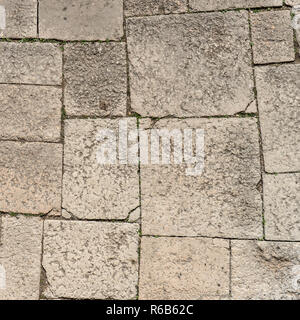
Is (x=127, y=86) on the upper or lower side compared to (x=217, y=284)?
upper

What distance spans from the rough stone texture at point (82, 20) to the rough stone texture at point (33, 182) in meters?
0.78

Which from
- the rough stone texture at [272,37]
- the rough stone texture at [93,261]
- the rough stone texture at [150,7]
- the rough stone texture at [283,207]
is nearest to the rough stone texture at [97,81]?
the rough stone texture at [150,7]

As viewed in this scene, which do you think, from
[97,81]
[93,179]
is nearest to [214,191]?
[93,179]

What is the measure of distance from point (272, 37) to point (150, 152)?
1.10m

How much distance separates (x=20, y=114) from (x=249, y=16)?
1653 millimetres

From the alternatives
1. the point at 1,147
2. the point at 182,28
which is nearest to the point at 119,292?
the point at 1,147

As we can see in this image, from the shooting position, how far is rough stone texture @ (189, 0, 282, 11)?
2.61 m

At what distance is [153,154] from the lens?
259 cm

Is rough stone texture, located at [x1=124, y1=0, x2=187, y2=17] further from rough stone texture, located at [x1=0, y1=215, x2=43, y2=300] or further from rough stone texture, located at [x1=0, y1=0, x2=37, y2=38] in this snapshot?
rough stone texture, located at [x1=0, y1=215, x2=43, y2=300]

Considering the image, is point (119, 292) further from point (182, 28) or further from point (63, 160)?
point (182, 28)

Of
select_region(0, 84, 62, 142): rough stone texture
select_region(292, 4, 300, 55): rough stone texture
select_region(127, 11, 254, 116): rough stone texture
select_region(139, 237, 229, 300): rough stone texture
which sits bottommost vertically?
select_region(139, 237, 229, 300): rough stone texture

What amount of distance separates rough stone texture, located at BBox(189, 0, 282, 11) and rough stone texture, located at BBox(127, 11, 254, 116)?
50 millimetres

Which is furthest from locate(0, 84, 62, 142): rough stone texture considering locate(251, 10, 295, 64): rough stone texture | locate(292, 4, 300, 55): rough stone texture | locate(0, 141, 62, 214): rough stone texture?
locate(292, 4, 300, 55): rough stone texture

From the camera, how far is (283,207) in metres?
2.53
